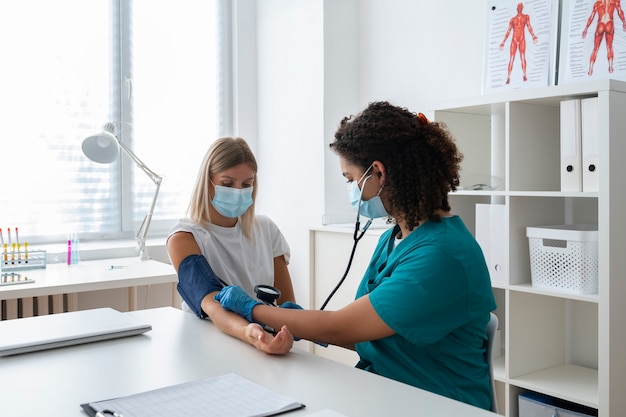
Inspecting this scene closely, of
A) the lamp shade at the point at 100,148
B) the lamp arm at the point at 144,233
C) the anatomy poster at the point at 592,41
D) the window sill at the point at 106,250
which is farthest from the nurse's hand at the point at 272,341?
the window sill at the point at 106,250

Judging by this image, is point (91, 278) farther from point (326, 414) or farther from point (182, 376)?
point (326, 414)

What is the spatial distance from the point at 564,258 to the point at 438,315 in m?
0.99

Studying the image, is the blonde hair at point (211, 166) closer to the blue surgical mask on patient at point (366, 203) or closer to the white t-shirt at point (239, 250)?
the white t-shirt at point (239, 250)

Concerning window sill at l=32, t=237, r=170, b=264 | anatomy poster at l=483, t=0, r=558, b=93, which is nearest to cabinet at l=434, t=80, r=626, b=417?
anatomy poster at l=483, t=0, r=558, b=93

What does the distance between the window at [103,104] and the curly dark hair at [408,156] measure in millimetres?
2252

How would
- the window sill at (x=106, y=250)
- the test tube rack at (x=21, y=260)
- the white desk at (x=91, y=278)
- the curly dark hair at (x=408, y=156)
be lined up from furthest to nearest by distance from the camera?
the window sill at (x=106, y=250)
the test tube rack at (x=21, y=260)
the white desk at (x=91, y=278)
the curly dark hair at (x=408, y=156)

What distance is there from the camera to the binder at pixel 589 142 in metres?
2.01

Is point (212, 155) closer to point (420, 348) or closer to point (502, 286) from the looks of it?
point (420, 348)

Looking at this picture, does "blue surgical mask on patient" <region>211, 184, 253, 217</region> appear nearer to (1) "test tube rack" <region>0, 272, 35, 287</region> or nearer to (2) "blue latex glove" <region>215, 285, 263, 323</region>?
(2) "blue latex glove" <region>215, 285, 263, 323</region>

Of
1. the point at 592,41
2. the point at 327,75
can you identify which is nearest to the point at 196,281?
the point at 592,41

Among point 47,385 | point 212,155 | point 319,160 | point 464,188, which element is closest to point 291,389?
point 47,385

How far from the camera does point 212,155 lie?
1.96 m

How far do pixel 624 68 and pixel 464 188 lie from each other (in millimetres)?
705

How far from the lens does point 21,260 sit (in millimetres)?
2904
